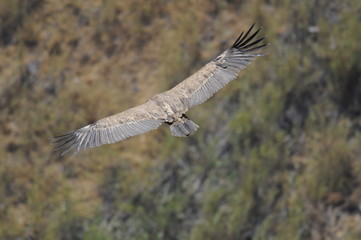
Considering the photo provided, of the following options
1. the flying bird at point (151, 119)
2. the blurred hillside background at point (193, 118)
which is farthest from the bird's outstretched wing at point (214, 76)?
the blurred hillside background at point (193, 118)

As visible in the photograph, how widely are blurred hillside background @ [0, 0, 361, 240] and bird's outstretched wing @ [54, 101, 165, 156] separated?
184 inches

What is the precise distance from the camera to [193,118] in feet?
54.9

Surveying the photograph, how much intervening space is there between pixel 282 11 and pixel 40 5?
5073 mm

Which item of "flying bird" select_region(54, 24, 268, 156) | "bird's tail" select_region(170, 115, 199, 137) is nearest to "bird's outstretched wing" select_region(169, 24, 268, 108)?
"flying bird" select_region(54, 24, 268, 156)

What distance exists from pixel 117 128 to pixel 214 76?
1.76 m

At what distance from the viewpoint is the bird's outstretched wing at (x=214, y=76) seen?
482 inches

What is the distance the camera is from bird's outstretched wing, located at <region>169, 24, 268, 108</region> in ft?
40.2

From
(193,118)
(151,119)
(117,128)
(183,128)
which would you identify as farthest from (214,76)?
(193,118)

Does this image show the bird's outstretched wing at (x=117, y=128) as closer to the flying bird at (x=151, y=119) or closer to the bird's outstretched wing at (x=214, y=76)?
the flying bird at (x=151, y=119)

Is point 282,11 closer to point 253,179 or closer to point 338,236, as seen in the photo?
point 253,179

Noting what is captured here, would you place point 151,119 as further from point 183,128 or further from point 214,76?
point 214,76

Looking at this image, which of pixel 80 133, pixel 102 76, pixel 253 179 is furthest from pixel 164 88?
pixel 80 133

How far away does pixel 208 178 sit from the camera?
1647cm

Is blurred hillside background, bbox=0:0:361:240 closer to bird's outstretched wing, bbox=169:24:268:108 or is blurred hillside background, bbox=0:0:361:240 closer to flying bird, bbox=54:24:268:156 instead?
bird's outstretched wing, bbox=169:24:268:108
